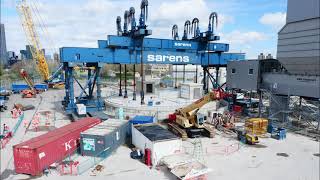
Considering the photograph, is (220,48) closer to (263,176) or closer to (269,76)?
(269,76)

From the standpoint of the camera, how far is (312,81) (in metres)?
24.4

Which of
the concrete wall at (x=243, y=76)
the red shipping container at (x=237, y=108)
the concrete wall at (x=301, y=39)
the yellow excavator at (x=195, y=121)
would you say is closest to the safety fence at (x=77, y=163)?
the yellow excavator at (x=195, y=121)

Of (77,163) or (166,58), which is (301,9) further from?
(77,163)

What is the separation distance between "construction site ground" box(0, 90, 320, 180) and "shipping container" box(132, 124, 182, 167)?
41.0 inches

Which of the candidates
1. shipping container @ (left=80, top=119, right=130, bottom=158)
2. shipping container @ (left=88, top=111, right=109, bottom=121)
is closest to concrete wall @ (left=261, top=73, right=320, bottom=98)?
shipping container @ (left=80, top=119, right=130, bottom=158)

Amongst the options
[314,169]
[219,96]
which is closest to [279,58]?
[219,96]

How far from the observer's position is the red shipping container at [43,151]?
52.6 ft

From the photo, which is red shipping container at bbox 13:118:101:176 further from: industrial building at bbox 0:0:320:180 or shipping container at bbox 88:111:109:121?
shipping container at bbox 88:111:109:121

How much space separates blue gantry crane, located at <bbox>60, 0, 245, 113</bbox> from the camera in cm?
3012

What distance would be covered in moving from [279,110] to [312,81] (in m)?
5.77

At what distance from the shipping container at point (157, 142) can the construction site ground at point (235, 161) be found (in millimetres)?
1041

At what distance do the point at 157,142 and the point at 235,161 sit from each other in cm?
590

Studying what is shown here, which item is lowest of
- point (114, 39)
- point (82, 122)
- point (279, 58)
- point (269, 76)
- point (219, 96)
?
point (82, 122)

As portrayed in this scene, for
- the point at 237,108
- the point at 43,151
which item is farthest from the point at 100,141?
the point at 237,108
